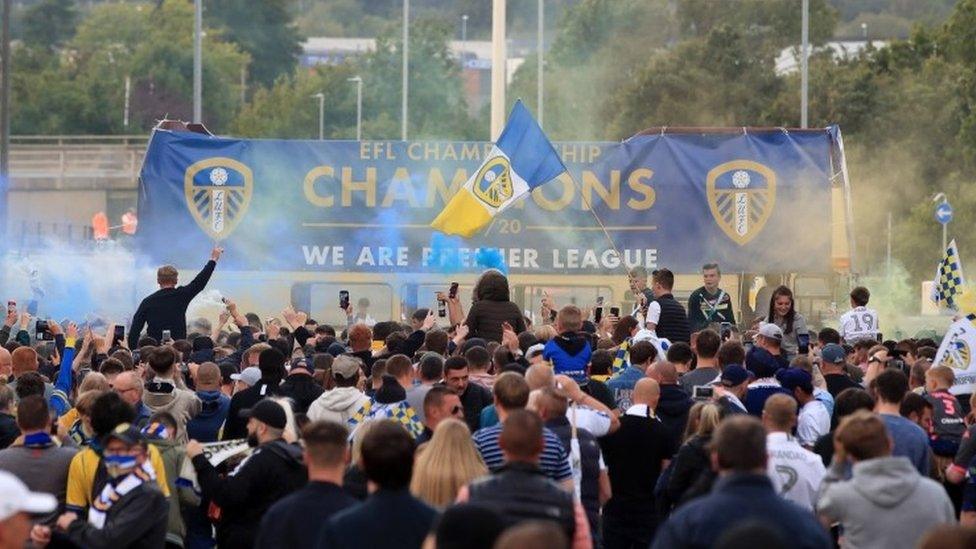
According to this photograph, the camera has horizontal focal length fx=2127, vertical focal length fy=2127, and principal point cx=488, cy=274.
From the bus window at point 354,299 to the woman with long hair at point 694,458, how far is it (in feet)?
47.4

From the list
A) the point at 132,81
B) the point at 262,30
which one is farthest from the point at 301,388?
the point at 262,30

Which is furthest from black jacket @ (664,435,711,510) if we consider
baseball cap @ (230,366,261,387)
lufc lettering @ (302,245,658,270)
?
lufc lettering @ (302,245,658,270)

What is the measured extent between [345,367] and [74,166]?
66154 mm

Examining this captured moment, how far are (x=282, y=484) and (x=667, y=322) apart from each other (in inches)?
271

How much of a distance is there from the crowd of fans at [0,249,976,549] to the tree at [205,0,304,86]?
10542cm

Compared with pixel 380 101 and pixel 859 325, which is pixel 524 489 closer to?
pixel 859 325

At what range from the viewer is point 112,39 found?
366 ft

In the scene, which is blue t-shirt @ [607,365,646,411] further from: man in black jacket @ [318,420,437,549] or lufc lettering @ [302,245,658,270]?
lufc lettering @ [302,245,658,270]

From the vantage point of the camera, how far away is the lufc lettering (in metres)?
24.9

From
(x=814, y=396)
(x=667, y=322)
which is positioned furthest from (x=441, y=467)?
(x=667, y=322)

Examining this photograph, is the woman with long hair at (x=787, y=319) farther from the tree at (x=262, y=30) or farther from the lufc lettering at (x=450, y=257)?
the tree at (x=262, y=30)

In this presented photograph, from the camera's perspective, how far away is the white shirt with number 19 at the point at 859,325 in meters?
18.1

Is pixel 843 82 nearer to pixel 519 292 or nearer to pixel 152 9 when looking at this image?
pixel 519 292

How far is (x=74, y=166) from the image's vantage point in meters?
76.7
